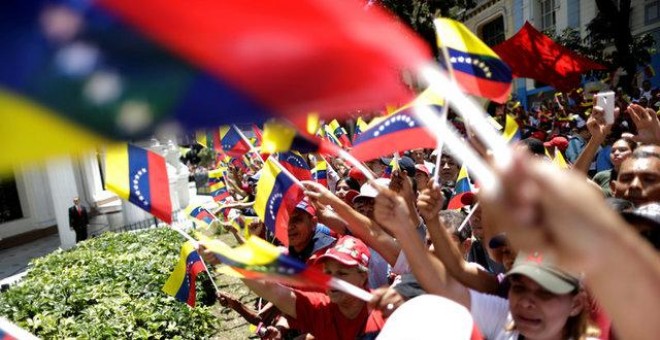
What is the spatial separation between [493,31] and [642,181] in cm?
2824

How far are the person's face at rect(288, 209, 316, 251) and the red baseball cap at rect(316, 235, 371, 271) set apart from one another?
0.77 meters

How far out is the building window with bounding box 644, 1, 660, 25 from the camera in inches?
607

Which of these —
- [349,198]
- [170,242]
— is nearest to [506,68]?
[349,198]

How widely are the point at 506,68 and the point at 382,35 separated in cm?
109

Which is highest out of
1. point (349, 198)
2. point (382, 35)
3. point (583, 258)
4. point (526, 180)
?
point (382, 35)

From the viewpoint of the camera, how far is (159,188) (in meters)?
2.66

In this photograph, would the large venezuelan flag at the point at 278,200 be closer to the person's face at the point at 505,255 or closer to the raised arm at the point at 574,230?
the person's face at the point at 505,255

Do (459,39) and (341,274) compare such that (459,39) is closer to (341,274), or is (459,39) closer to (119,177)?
(341,274)

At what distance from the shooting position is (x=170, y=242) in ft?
25.2

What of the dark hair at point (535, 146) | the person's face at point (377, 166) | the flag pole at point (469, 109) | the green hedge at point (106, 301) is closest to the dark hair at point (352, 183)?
the person's face at point (377, 166)

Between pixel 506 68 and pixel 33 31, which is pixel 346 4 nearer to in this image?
pixel 33 31

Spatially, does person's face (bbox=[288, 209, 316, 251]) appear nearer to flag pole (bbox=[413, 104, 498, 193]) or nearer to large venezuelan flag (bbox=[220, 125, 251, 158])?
large venezuelan flag (bbox=[220, 125, 251, 158])

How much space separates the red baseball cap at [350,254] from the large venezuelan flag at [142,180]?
955 millimetres

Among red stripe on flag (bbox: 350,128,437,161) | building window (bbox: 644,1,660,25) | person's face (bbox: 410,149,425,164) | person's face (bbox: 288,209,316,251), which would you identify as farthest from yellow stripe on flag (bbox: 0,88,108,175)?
building window (bbox: 644,1,660,25)
